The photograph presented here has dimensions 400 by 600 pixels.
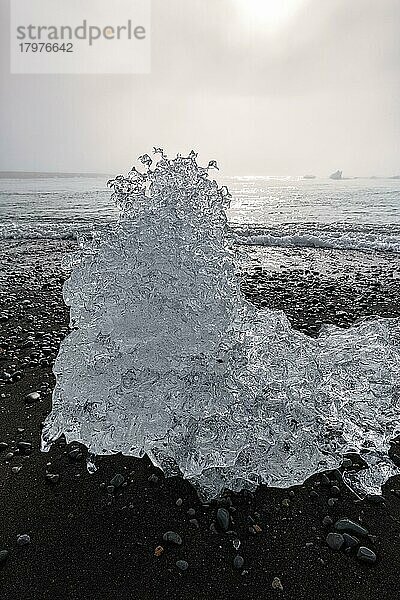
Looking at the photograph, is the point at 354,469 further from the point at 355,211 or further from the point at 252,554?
the point at 355,211

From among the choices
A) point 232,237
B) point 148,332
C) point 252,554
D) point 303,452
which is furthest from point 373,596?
point 232,237

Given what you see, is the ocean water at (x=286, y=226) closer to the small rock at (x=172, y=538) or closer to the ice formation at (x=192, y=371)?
the ice formation at (x=192, y=371)

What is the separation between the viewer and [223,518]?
293 cm

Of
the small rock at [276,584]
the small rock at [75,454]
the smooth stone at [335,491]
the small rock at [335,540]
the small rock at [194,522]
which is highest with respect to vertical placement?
the small rock at [75,454]

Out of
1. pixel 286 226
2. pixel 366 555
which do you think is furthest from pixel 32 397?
pixel 286 226

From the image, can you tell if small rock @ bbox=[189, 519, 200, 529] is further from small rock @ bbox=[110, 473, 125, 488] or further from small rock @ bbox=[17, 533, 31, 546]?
small rock @ bbox=[17, 533, 31, 546]

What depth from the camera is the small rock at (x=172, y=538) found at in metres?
2.78

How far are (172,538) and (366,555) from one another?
1.21m

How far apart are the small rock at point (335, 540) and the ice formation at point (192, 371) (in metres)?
0.46

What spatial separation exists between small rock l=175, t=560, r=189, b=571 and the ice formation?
53 cm

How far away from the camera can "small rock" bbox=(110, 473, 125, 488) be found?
324 centimetres

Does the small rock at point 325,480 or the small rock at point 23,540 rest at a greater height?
the small rock at point 325,480

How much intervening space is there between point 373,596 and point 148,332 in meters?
2.23

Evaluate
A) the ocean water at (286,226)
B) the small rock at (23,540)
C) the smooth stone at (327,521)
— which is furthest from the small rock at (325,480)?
the ocean water at (286,226)
